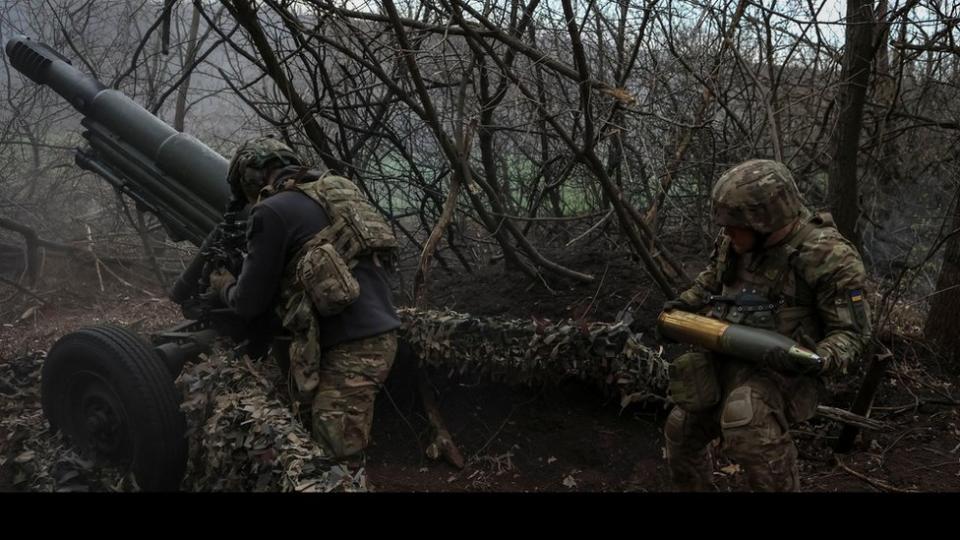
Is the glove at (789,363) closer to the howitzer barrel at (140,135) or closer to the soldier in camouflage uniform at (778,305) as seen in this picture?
the soldier in camouflage uniform at (778,305)

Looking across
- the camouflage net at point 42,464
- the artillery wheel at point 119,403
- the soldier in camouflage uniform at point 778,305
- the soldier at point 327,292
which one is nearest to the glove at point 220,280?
the soldier at point 327,292

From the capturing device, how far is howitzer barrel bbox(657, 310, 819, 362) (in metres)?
2.53

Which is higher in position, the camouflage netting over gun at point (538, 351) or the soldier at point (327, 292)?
the soldier at point (327, 292)

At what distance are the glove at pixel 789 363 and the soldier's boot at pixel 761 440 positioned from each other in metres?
0.18

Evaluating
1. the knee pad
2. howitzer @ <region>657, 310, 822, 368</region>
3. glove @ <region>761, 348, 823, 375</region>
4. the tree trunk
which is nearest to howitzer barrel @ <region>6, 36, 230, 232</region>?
howitzer @ <region>657, 310, 822, 368</region>

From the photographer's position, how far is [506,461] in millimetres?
4023

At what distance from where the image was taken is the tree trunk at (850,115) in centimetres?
445

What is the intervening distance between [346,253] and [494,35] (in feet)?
5.20

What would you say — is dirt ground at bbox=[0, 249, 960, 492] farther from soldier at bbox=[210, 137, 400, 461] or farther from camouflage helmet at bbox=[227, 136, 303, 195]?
camouflage helmet at bbox=[227, 136, 303, 195]

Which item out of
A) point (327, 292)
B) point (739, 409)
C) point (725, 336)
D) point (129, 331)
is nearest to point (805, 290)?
point (725, 336)

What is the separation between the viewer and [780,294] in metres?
2.75

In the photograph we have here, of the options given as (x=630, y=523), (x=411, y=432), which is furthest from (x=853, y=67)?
(x=630, y=523)

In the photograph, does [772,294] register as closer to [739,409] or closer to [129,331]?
[739,409]

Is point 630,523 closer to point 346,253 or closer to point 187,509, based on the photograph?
point 187,509
